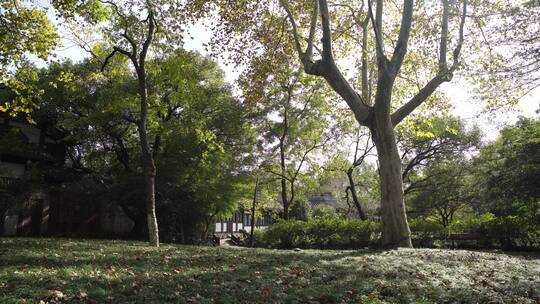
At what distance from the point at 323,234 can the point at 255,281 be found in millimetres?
13407

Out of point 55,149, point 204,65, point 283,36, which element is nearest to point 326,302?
point 283,36

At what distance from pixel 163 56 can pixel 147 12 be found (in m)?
2.65

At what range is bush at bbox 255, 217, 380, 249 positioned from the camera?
1784 centimetres

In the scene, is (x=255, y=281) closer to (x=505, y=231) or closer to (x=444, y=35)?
(x=444, y=35)

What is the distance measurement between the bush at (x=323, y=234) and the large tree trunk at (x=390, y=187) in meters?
5.77

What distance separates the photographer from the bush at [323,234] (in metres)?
17.8

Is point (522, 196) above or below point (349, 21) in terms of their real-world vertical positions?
below

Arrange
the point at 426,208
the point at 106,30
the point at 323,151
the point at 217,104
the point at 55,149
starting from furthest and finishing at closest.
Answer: the point at 426,208 → the point at 323,151 → the point at 55,149 → the point at 217,104 → the point at 106,30

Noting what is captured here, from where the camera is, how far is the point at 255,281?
603 cm

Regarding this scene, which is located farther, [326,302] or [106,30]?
[106,30]

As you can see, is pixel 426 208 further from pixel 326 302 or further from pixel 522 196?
pixel 326 302

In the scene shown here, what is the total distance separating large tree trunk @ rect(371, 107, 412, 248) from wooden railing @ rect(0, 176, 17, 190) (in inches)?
671

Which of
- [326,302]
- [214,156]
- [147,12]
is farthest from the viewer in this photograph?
[214,156]

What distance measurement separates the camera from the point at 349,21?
17.1 metres
